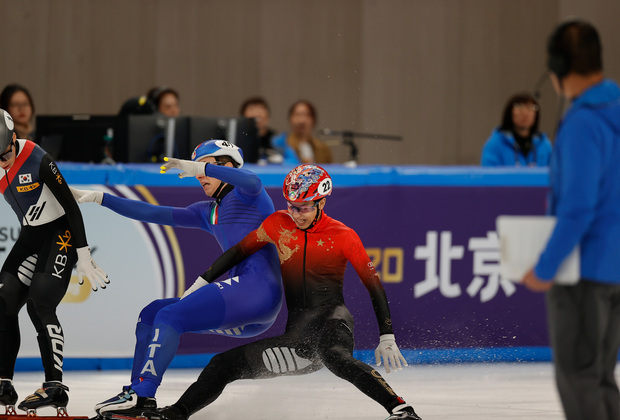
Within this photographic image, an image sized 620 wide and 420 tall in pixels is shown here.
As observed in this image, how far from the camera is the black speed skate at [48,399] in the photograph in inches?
191

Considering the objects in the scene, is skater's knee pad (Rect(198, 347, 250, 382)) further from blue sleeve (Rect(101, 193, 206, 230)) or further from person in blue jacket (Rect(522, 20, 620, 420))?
person in blue jacket (Rect(522, 20, 620, 420))

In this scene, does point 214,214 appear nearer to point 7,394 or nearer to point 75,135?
point 7,394

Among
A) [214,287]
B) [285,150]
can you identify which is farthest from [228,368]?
[285,150]

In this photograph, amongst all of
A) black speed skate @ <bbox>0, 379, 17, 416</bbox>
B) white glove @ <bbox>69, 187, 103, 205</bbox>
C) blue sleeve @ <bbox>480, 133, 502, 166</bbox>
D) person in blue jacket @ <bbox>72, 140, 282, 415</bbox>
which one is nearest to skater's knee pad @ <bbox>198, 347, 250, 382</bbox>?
person in blue jacket @ <bbox>72, 140, 282, 415</bbox>

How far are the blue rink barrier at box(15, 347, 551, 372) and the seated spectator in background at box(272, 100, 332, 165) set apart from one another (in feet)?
7.27

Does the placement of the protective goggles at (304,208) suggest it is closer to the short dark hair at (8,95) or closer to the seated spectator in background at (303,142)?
the short dark hair at (8,95)

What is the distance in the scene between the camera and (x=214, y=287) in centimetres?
494

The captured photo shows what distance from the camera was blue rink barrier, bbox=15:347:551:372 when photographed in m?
6.79

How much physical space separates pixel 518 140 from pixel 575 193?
16.6ft

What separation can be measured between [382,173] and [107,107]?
6.75 m

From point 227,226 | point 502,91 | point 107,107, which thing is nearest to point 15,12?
point 107,107

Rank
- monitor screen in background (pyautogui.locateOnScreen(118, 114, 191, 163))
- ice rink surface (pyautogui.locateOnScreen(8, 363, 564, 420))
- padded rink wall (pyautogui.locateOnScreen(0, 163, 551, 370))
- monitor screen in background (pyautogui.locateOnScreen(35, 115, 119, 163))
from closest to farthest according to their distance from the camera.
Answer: ice rink surface (pyautogui.locateOnScreen(8, 363, 564, 420))
padded rink wall (pyautogui.locateOnScreen(0, 163, 551, 370))
monitor screen in background (pyautogui.locateOnScreen(118, 114, 191, 163))
monitor screen in background (pyautogui.locateOnScreen(35, 115, 119, 163))

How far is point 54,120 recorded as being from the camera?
26.7 feet

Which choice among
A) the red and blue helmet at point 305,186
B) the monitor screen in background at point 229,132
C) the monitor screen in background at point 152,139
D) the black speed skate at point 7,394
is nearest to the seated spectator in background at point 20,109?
the monitor screen in background at point 152,139
